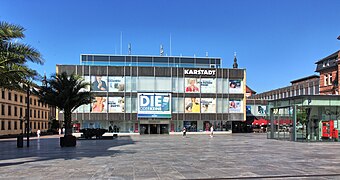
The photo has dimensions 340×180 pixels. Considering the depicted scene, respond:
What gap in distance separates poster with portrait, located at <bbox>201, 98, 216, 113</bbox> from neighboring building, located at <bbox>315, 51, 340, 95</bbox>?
66.4 ft

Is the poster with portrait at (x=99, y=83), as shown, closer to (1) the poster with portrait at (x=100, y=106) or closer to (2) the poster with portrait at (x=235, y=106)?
(1) the poster with portrait at (x=100, y=106)

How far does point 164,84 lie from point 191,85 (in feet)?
16.1

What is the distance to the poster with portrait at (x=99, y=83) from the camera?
60.0 meters

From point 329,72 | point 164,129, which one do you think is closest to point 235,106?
point 164,129

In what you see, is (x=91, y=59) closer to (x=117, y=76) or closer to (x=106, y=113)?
(x=117, y=76)

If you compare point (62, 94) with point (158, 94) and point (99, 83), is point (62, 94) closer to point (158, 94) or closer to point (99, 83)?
point (99, 83)

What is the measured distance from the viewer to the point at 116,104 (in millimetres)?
60531

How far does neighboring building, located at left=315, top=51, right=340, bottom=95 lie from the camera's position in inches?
2322

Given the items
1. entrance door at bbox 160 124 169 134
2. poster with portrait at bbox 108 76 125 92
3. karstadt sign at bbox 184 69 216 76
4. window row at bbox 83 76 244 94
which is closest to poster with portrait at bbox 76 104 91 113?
window row at bbox 83 76 244 94

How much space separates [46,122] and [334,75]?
71.6 meters

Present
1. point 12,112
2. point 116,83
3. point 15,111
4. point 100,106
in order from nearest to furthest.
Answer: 1. point 100,106
2. point 116,83
3. point 12,112
4. point 15,111

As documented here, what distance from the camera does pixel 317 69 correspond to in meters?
65.3

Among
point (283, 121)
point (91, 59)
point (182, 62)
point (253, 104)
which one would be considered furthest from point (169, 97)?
point (283, 121)

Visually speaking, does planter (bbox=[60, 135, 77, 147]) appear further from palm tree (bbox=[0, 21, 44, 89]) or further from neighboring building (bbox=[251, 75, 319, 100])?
neighboring building (bbox=[251, 75, 319, 100])
